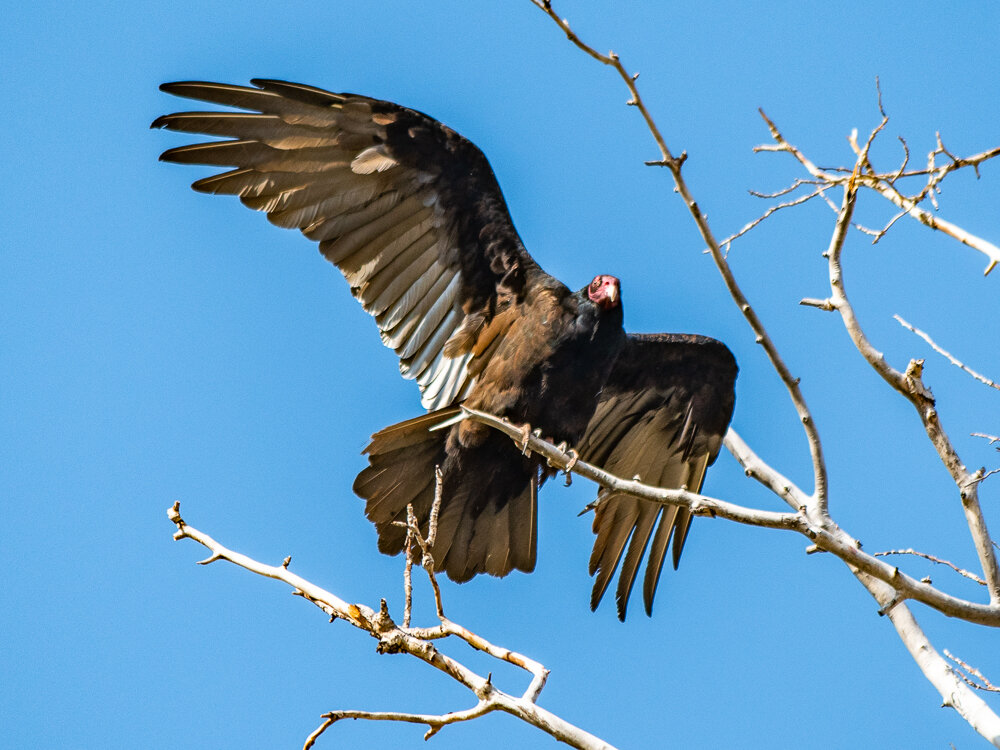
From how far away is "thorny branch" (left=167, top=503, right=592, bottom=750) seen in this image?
3.09 metres

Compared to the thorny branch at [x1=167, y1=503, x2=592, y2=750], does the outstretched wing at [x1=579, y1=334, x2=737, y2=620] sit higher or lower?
higher

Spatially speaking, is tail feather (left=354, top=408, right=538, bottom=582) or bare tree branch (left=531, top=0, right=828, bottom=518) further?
tail feather (left=354, top=408, right=538, bottom=582)

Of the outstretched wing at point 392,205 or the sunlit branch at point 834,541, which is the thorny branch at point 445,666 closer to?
the sunlit branch at point 834,541

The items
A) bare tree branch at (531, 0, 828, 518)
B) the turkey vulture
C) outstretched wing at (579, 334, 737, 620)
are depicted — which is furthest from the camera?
outstretched wing at (579, 334, 737, 620)

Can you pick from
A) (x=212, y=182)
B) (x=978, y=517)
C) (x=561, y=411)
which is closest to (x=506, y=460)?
(x=561, y=411)

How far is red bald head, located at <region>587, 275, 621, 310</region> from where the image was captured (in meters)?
5.13

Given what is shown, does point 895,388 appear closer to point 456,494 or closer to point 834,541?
A: point 834,541

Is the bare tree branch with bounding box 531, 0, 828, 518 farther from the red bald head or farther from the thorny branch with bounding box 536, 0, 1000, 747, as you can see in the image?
the red bald head

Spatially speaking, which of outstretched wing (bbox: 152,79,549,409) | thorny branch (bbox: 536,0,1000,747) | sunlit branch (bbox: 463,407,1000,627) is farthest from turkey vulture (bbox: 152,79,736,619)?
sunlit branch (bbox: 463,407,1000,627)

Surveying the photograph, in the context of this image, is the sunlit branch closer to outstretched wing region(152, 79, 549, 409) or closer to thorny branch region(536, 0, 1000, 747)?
thorny branch region(536, 0, 1000, 747)

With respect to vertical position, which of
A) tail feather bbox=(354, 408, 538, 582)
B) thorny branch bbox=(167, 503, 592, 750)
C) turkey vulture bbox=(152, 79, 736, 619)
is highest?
turkey vulture bbox=(152, 79, 736, 619)

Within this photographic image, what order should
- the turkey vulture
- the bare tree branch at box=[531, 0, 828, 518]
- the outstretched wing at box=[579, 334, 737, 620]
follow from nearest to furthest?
the bare tree branch at box=[531, 0, 828, 518] < the turkey vulture < the outstretched wing at box=[579, 334, 737, 620]

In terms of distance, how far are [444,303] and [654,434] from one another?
143cm

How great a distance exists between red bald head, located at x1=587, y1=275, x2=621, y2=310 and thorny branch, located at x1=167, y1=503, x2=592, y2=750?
2.21 m
